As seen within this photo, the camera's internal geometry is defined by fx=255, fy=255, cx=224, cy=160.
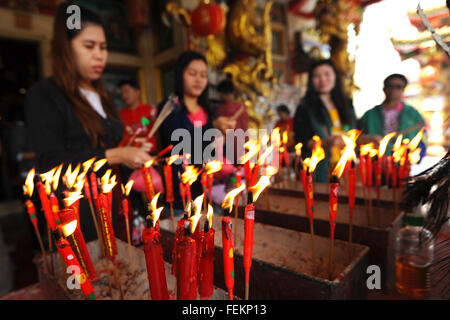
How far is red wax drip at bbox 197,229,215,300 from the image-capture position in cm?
51

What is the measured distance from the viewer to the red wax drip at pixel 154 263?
46 centimetres

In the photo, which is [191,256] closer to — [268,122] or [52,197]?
[52,197]

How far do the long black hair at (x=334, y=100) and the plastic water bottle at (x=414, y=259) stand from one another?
92 cm

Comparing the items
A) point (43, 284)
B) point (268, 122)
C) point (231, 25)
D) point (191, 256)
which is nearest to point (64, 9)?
point (43, 284)

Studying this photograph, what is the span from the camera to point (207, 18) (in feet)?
8.63

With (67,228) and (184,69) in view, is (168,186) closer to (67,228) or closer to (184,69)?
(67,228)

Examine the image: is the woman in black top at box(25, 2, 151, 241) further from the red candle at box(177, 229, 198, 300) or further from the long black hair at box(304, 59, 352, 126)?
the long black hair at box(304, 59, 352, 126)

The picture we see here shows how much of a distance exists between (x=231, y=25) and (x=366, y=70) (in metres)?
2.35

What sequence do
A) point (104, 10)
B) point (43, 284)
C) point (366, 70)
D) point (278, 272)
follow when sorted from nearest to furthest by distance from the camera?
point (278, 272), point (43, 284), point (366, 70), point (104, 10)

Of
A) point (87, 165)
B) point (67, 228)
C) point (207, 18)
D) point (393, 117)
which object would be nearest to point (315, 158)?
point (67, 228)

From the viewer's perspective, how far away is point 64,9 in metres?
1.07

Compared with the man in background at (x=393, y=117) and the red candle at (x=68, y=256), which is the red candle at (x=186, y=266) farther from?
the man in background at (x=393, y=117)

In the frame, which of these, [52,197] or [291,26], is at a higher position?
[291,26]

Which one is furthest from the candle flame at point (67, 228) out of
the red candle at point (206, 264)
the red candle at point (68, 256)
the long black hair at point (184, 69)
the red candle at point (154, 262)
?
the long black hair at point (184, 69)
